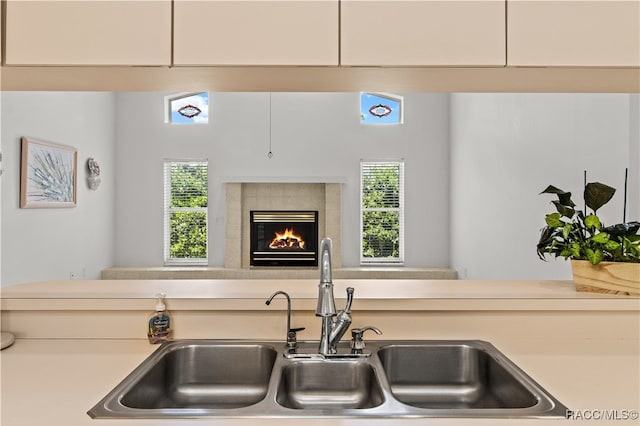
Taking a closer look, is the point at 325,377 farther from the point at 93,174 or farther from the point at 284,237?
the point at 93,174

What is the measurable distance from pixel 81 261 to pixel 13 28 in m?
5.10

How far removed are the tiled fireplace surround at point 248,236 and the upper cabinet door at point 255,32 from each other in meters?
5.03

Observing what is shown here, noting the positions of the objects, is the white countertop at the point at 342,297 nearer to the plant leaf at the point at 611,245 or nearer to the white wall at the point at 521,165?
the plant leaf at the point at 611,245

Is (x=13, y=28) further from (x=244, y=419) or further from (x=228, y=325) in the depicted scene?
(x=244, y=419)

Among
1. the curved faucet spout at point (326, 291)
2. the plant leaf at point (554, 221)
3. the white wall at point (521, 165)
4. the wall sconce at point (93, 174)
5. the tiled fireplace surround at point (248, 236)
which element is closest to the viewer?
the curved faucet spout at point (326, 291)

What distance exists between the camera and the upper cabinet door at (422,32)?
118 centimetres

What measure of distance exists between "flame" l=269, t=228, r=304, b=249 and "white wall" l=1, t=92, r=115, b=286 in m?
2.36

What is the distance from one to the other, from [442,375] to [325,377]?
0.37 metres

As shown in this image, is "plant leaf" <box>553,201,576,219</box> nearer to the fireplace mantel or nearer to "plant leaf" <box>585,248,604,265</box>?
"plant leaf" <box>585,248,604,265</box>

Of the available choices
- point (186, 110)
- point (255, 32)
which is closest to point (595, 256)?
point (255, 32)

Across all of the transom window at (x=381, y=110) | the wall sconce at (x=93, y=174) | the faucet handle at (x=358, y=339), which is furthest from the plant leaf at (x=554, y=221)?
the wall sconce at (x=93, y=174)

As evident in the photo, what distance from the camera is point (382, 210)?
6598mm

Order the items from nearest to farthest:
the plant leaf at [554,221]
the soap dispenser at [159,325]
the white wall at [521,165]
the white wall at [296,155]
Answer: the soap dispenser at [159,325] → the plant leaf at [554,221] → the white wall at [521,165] → the white wall at [296,155]

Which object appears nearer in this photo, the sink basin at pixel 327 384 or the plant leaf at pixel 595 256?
the sink basin at pixel 327 384
